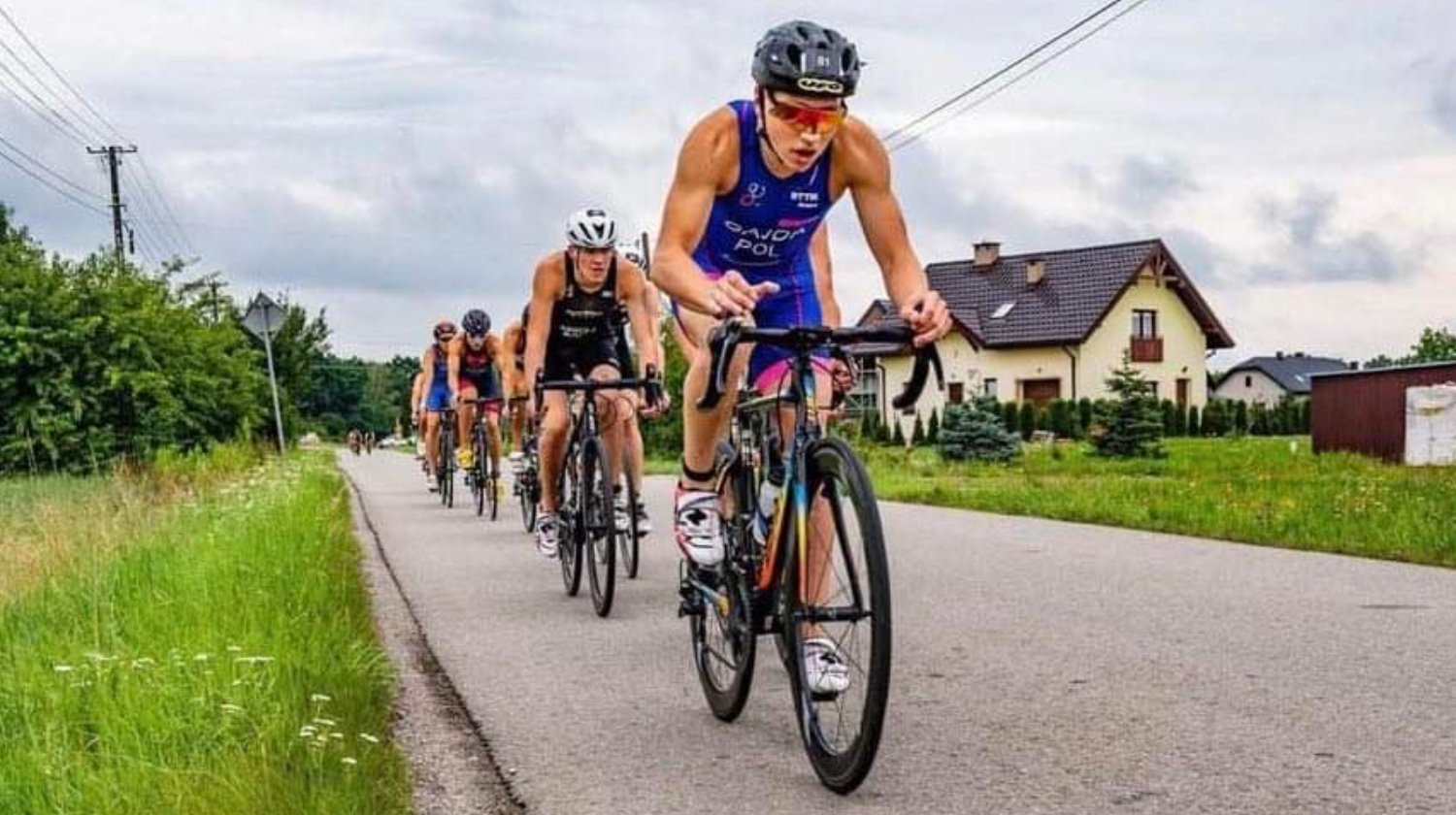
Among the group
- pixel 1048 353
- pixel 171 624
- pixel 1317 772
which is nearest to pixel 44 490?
pixel 171 624

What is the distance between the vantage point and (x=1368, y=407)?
34.2m

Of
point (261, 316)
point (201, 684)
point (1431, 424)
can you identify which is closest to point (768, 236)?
point (201, 684)

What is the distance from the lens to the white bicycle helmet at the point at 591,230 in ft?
29.1

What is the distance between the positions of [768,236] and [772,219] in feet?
0.29

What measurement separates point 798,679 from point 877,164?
170 cm

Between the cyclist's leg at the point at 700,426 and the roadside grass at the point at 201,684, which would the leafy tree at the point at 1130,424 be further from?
the cyclist's leg at the point at 700,426

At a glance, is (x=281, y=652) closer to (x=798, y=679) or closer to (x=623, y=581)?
(x=798, y=679)

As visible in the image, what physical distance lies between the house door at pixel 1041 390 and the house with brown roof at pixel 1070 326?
0.12 feet

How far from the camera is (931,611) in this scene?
309 inches

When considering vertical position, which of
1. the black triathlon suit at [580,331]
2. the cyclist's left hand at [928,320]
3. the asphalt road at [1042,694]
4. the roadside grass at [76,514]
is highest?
the black triathlon suit at [580,331]

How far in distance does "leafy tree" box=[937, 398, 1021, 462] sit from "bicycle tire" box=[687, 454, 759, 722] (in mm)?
26343

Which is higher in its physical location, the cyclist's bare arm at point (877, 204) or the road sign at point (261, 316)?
the road sign at point (261, 316)

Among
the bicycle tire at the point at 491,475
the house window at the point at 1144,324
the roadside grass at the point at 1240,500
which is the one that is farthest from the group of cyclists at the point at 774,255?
the house window at the point at 1144,324

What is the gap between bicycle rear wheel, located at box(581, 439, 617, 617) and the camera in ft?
26.1
